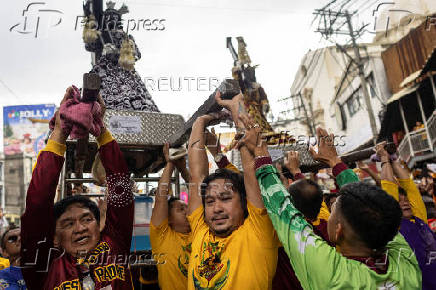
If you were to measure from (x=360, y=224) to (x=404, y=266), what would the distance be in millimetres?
270

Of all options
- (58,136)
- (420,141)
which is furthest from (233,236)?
(420,141)

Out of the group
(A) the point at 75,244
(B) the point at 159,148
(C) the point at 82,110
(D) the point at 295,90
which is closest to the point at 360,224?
(C) the point at 82,110

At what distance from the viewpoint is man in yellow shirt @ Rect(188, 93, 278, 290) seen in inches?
66.5

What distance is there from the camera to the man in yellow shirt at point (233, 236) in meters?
1.69

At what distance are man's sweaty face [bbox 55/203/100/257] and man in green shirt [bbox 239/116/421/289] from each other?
104 centimetres

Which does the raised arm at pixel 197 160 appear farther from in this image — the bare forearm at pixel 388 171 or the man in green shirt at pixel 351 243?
the bare forearm at pixel 388 171

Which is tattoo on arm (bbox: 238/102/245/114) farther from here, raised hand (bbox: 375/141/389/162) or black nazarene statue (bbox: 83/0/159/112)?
black nazarene statue (bbox: 83/0/159/112)

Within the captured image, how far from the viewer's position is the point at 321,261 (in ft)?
4.28

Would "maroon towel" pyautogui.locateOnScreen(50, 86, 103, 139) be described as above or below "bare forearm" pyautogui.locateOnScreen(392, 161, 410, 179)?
above

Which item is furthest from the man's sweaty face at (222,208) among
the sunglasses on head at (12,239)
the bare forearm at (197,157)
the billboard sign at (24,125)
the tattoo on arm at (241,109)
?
the billboard sign at (24,125)

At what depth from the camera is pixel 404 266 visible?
1423mm

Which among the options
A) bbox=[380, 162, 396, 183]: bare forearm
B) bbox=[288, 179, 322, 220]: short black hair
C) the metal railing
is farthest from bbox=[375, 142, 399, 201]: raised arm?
the metal railing

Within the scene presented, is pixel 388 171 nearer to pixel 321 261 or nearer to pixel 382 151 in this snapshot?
pixel 382 151

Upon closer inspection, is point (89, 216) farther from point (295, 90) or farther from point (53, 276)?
point (295, 90)
